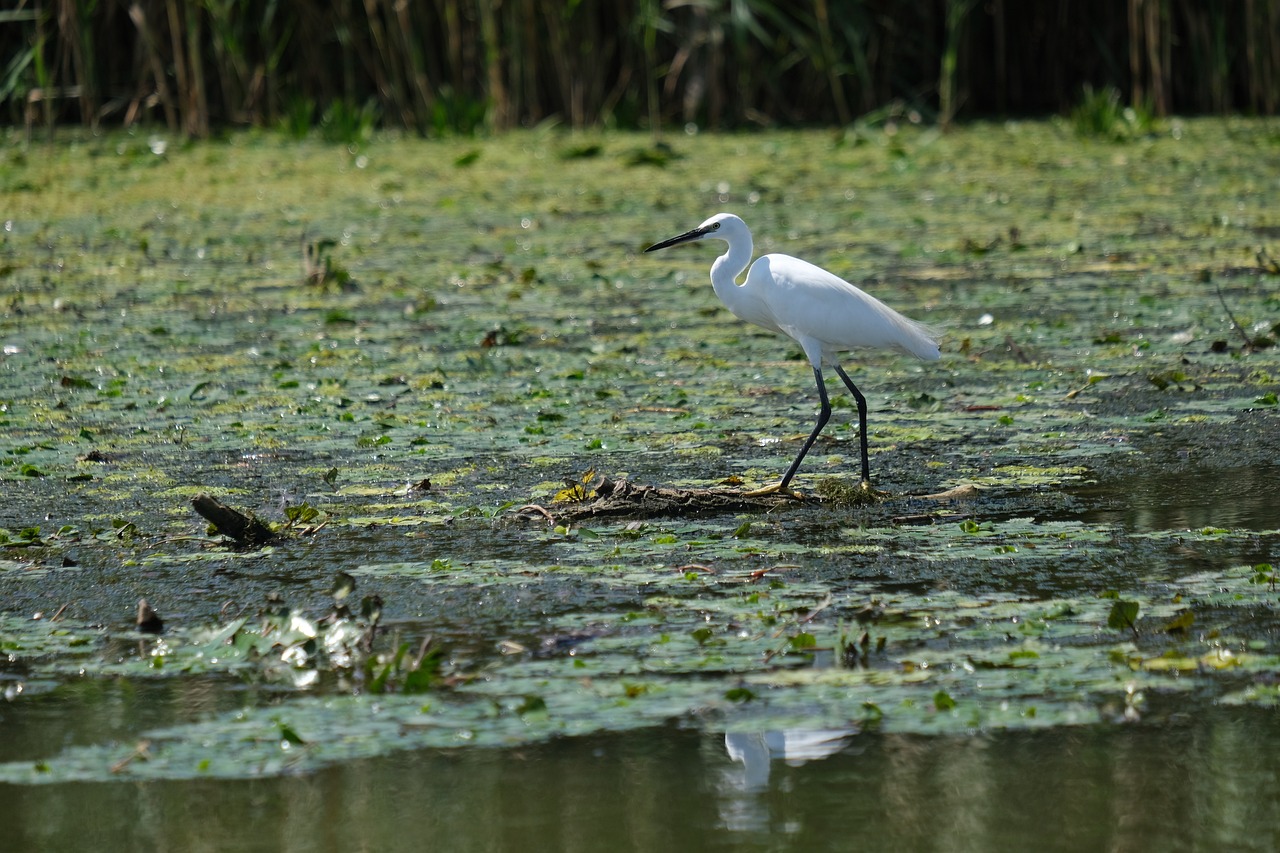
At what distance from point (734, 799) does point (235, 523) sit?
2053 mm

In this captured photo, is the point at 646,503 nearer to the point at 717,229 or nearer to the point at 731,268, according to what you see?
the point at 731,268

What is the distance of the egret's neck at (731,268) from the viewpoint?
5602 mm

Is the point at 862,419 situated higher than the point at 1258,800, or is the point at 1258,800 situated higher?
the point at 862,419

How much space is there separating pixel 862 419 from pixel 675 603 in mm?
1396

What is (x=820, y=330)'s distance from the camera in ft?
17.7

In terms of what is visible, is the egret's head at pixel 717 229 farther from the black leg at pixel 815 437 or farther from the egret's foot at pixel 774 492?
the egret's foot at pixel 774 492

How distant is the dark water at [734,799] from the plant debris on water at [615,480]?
8cm

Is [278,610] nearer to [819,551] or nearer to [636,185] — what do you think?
[819,551]

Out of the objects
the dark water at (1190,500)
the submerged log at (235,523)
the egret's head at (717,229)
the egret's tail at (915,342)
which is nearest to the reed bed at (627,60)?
the egret's head at (717,229)

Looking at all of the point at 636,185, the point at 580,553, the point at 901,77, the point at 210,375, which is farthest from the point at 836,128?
the point at 580,553

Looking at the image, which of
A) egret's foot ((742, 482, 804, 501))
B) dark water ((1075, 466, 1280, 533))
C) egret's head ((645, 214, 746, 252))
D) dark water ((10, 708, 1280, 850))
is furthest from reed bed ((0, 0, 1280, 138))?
dark water ((10, 708, 1280, 850))

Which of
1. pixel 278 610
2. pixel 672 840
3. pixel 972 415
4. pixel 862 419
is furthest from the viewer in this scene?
pixel 972 415

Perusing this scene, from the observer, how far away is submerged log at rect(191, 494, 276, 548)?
176 inches

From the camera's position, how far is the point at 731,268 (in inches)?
221
